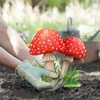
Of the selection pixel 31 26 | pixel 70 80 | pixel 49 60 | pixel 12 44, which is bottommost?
pixel 31 26

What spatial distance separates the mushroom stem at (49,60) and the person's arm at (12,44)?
0.76 m

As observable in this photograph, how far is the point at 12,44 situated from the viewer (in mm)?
3801

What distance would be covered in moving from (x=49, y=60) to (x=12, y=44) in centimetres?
95

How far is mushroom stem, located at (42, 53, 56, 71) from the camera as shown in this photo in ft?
9.51

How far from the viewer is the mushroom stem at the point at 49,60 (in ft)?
9.51

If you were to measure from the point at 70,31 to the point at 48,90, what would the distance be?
3.43 m

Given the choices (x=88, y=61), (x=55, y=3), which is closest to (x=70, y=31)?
(x=88, y=61)

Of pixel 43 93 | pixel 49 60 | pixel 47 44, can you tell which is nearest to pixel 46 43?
pixel 47 44

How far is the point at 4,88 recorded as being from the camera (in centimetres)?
309

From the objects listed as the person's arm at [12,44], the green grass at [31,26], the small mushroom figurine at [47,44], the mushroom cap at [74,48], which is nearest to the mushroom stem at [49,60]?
the small mushroom figurine at [47,44]

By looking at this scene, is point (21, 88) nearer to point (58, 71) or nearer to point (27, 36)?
point (58, 71)

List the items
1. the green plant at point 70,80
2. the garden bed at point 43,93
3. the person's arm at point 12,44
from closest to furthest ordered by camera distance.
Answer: the garden bed at point 43,93 < the green plant at point 70,80 < the person's arm at point 12,44

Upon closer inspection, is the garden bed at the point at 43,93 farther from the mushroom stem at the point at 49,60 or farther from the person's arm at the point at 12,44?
the person's arm at the point at 12,44

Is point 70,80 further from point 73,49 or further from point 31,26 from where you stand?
point 31,26
